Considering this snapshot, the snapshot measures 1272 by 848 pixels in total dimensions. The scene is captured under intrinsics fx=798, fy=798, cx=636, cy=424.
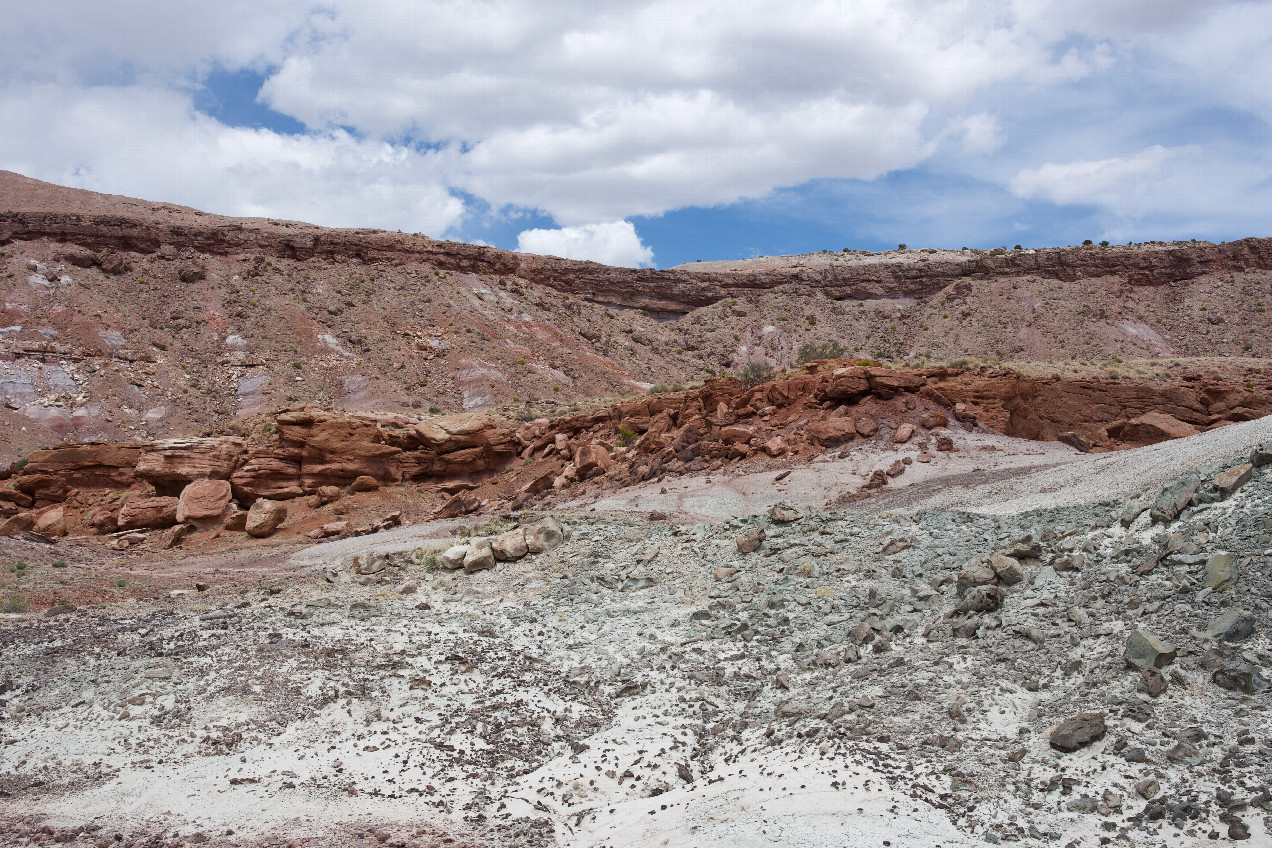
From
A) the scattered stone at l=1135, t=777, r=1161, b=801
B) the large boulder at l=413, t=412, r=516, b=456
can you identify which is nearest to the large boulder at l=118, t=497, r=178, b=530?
the large boulder at l=413, t=412, r=516, b=456

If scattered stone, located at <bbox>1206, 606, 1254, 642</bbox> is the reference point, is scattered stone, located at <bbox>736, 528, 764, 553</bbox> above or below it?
below

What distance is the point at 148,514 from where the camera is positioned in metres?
21.8

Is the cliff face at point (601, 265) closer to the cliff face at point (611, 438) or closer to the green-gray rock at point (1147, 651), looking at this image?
the cliff face at point (611, 438)

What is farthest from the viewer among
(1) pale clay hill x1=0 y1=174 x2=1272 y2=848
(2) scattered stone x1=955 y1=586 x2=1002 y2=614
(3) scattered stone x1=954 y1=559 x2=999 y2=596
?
(3) scattered stone x1=954 y1=559 x2=999 y2=596

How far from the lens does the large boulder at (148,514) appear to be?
71.3 feet

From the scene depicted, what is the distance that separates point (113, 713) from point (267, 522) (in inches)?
543

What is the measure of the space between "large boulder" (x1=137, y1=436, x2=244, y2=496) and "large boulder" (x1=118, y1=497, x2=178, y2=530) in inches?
39.4

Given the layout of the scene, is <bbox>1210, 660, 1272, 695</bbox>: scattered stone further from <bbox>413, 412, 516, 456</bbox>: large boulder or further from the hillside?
the hillside

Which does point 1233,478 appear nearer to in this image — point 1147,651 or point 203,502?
point 1147,651

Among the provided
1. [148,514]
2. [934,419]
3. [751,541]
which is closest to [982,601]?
[751,541]

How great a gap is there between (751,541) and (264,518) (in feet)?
47.9

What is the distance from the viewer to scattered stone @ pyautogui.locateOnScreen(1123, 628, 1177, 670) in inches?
241

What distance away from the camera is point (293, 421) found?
23469mm

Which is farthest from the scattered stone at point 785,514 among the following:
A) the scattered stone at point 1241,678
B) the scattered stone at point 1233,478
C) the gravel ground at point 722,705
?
the scattered stone at point 1241,678
